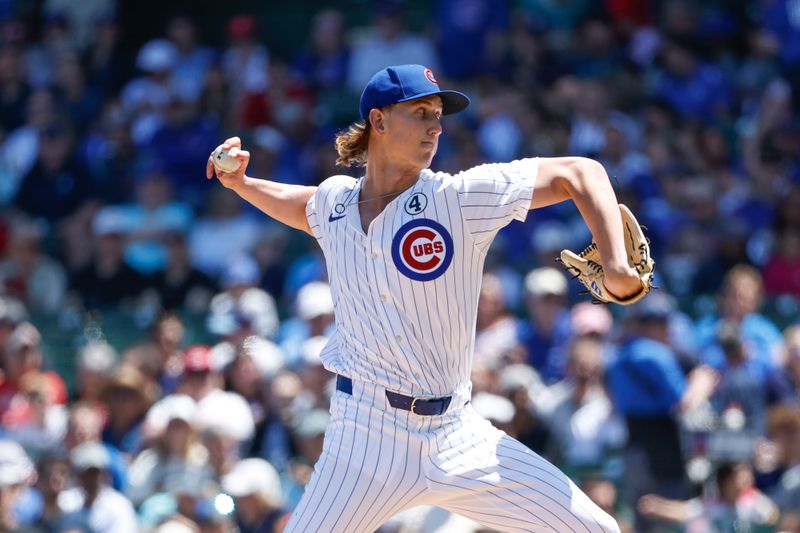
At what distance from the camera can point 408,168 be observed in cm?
416

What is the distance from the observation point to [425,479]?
4008 millimetres

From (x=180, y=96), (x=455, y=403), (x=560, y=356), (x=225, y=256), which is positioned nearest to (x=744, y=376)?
(x=560, y=356)

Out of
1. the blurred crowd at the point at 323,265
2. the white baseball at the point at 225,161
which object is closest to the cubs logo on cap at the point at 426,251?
the white baseball at the point at 225,161

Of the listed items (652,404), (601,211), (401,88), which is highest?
(401,88)

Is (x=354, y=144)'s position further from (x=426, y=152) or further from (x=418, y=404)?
(x=418, y=404)

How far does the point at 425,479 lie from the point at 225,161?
1292mm

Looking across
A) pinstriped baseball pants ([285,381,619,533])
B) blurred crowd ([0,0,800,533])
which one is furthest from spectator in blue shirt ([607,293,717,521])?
pinstriped baseball pants ([285,381,619,533])

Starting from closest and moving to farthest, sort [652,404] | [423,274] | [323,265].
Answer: [423,274], [652,404], [323,265]

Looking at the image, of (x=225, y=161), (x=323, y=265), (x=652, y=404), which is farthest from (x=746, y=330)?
(x=225, y=161)

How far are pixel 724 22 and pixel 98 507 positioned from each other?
688cm

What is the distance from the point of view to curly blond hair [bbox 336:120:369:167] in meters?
4.36

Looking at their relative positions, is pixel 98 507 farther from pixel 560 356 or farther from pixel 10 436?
pixel 560 356

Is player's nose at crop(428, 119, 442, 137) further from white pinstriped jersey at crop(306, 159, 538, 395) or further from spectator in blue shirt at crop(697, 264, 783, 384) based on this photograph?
spectator in blue shirt at crop(697, 264, 783, 384)

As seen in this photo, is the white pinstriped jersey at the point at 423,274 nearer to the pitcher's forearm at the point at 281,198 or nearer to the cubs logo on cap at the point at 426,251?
the cubs logo on cap at the point at 426,251
